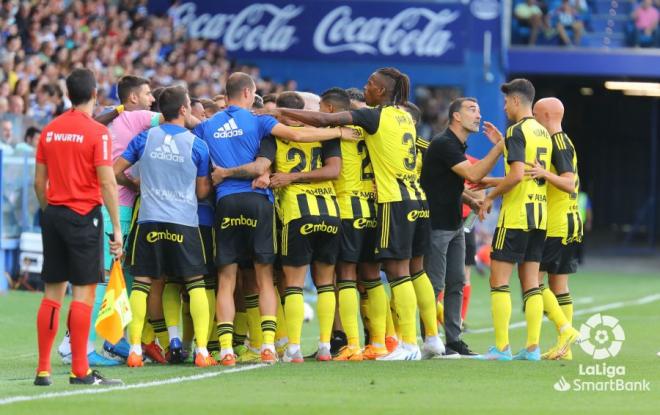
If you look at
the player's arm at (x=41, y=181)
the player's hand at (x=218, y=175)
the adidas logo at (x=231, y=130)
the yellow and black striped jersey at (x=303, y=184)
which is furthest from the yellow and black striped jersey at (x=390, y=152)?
the player's arm at (x=41, y=181)

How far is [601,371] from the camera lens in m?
10.9

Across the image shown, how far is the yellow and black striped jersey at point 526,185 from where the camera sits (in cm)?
1169

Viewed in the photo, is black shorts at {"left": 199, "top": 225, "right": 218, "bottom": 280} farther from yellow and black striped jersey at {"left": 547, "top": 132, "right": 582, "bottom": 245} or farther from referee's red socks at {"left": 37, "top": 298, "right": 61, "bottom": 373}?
yellow and black striped jersey at {"left": 547, "top": 132, "right": 582, "bottom": 245}

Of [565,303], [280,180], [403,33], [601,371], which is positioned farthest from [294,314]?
[403,33]

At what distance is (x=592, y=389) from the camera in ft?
32.2

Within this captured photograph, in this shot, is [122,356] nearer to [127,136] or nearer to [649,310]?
[127,136]

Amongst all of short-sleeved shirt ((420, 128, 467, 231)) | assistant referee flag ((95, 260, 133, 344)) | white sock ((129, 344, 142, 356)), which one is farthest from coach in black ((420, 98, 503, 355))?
assistant referee flag ((95, 260, 133, 344))

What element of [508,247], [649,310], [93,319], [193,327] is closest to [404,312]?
[508,247]

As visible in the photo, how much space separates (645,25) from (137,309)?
2567 centimetres

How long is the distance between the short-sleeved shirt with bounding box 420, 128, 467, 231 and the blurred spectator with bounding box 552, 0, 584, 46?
2259 centimetres

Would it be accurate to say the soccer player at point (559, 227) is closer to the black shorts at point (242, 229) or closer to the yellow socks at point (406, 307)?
the yellow socks at point (406, 307)

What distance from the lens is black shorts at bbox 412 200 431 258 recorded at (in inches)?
462

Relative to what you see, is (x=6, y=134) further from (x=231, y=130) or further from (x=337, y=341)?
(x=231, y=130)

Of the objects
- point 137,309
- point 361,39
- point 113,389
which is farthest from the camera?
point 361,39
